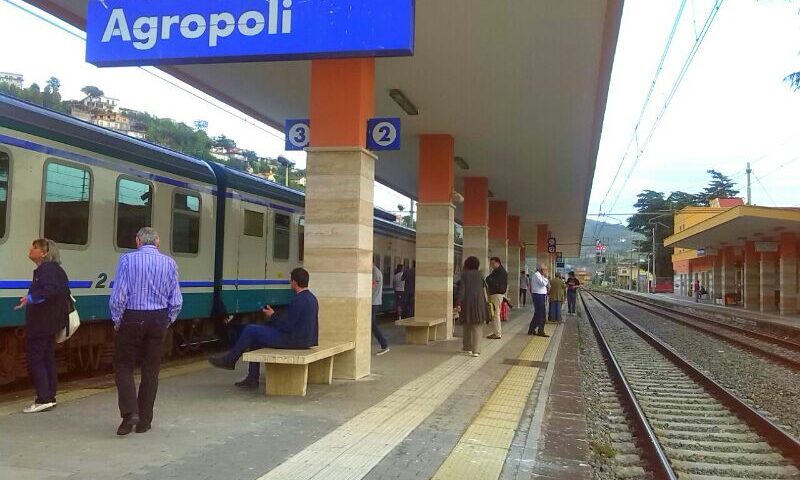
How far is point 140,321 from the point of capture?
5.43 metres

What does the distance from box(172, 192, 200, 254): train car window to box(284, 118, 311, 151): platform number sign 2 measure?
2.23m

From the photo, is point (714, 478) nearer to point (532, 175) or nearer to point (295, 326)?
point (295, 326)

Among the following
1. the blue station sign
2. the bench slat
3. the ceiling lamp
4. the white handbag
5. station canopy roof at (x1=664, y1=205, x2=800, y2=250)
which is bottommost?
the bench slat

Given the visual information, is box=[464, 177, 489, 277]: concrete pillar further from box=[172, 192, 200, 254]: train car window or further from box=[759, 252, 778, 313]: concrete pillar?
box=[759, 252, 778, 313]: concrete pillar

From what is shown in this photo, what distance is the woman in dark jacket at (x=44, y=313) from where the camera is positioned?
5.97 m

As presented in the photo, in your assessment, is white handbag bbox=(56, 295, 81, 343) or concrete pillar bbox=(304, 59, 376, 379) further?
concrete pillar bbox=(304, 59, 376, 379)

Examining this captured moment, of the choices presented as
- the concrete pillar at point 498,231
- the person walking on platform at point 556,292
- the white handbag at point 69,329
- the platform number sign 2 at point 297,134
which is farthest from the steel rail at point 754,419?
the concrete pillar at point 498,231

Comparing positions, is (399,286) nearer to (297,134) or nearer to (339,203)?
(297,134)

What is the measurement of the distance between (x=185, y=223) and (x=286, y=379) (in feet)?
13.4

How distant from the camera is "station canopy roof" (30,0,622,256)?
8641 mm

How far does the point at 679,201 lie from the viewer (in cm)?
9744

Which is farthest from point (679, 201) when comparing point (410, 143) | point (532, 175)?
point (410, 143)

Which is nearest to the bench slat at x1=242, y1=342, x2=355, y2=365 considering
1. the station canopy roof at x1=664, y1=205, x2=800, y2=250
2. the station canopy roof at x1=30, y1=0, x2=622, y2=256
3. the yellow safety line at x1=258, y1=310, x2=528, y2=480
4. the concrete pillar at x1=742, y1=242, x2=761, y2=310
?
the yellow safety line at x1=258, y1=310, x2=528, y2=480

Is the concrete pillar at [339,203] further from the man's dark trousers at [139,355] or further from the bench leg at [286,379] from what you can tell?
the man's dark trousers at [139,355]
